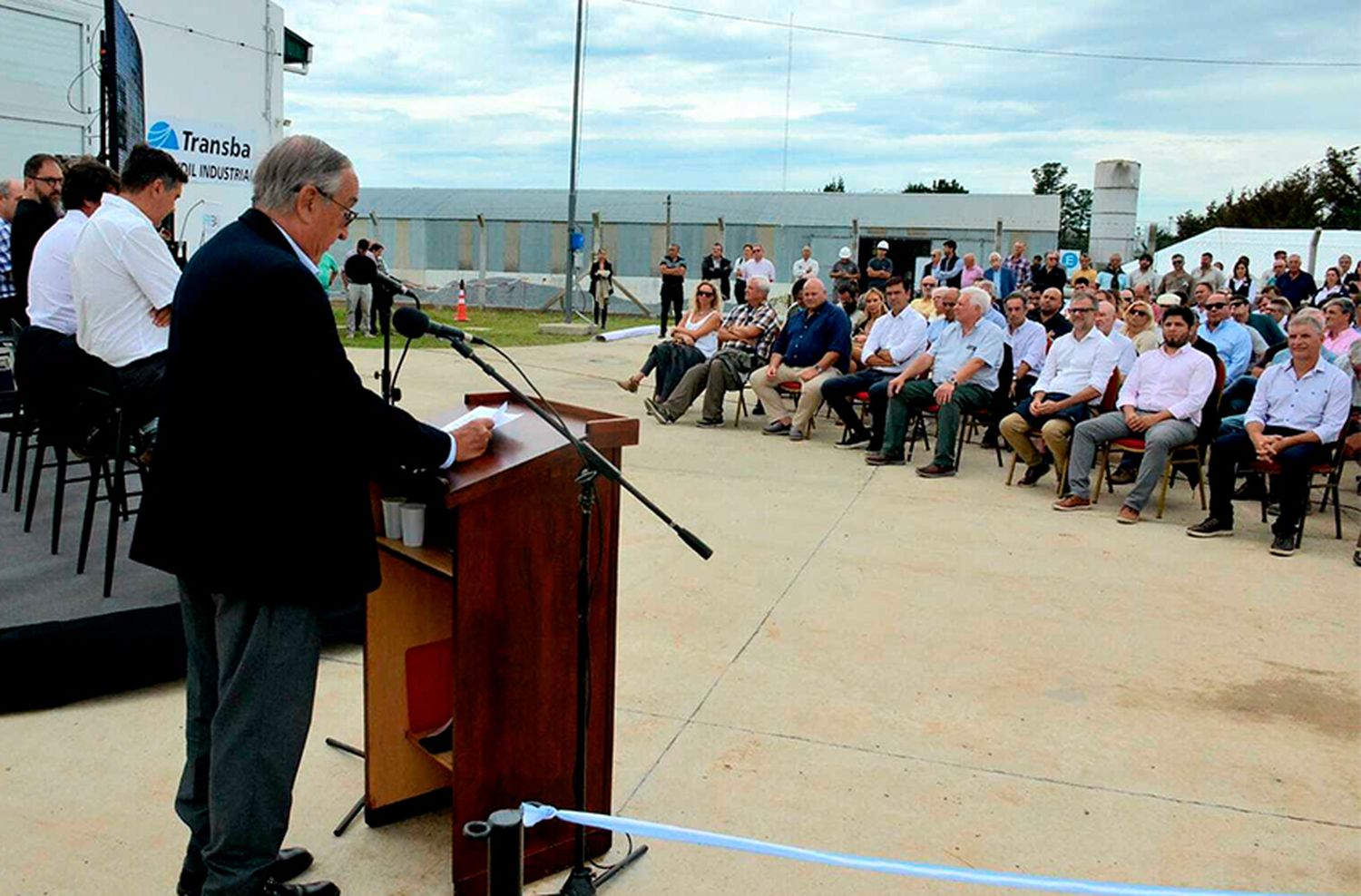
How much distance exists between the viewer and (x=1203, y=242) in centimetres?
2505

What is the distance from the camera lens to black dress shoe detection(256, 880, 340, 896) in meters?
2.46

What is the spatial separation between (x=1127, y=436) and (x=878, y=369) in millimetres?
2361

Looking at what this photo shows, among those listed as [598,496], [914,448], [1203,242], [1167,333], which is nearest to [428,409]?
[914,448]

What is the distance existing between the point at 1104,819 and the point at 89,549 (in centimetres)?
405

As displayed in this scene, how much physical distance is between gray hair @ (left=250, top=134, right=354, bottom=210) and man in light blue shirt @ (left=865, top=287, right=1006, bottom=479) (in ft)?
20.5

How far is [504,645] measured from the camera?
247 centimetres

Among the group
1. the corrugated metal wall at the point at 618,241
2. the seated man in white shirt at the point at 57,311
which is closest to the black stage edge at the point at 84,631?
the seated man in white shirt at the point at 57,311

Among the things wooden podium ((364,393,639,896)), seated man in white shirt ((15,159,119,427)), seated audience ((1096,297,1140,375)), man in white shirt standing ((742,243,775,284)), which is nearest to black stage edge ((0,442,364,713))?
wooden podium ((364,393,639,896))

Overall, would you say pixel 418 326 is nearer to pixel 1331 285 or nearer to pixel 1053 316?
pixel 1053 316

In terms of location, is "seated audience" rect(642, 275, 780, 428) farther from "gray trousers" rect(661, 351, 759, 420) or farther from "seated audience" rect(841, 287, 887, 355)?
"seated audience" rect(841, 287, 887, 355)

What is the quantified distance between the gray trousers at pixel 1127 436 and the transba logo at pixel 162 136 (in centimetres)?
786

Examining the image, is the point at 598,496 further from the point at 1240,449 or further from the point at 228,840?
the point at 1240,449

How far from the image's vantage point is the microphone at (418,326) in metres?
2.50

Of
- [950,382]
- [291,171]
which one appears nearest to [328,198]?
[291,171]
